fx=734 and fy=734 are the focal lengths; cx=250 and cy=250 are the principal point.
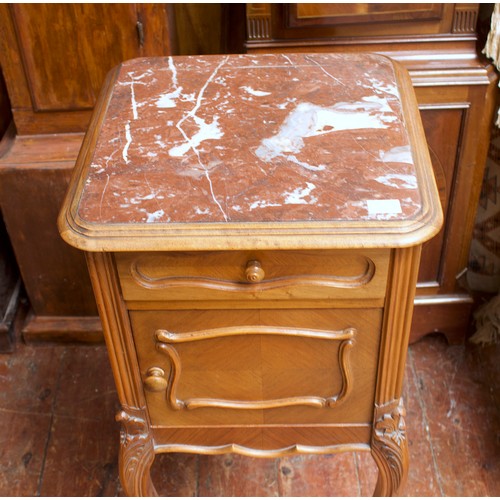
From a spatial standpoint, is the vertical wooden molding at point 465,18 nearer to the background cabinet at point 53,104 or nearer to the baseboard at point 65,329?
the background cabinet at point 53,104

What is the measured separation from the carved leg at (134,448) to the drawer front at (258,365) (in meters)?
0.03

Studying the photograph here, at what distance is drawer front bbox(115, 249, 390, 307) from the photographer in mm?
935

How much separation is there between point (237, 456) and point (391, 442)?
Answer: 478 mm

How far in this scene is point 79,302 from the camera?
1.71 meters

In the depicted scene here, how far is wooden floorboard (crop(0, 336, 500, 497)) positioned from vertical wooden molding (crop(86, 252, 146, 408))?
17.6 inches

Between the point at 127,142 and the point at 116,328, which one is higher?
the point at 127,142

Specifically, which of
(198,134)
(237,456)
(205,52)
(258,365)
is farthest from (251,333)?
(205,52)

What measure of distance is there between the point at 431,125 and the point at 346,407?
1.90 ft

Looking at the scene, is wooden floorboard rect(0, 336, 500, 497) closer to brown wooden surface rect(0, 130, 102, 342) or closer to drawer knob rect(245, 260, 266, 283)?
brown wooden surface rect(0, 130, 102, 342)

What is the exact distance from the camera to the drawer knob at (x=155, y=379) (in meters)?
1.06

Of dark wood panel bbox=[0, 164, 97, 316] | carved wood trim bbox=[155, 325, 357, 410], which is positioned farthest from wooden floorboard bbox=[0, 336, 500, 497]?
carved wood trim bbox=[155, 325, 357, 410]

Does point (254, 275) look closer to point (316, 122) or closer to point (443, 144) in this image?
point (316, 122)

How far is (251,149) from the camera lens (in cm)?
101

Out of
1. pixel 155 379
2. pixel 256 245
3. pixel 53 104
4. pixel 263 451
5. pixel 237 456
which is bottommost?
pixel 237 456
